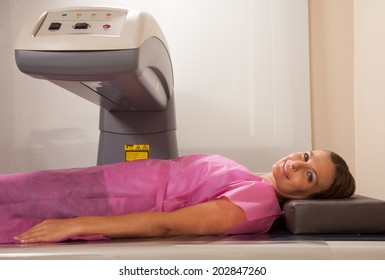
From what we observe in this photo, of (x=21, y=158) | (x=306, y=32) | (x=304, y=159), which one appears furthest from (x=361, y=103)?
(x=21, y=158)

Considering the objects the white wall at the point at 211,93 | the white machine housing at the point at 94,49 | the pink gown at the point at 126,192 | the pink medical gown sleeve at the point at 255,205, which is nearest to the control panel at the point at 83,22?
the white machine housing at the point at 94,49

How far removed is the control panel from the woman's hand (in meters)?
0.48

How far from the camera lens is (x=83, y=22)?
3.90ft

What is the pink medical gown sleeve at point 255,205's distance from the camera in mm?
1286

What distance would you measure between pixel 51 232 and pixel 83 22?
544 millimetres

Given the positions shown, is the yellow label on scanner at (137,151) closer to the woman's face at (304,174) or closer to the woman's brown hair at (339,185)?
the woman's face at (304,174)

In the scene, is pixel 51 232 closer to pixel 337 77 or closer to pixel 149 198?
pixel 149 198

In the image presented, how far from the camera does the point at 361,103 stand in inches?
82.1

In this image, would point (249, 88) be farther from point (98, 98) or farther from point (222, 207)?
point (222, 207)

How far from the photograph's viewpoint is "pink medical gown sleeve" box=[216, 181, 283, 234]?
1286 mm

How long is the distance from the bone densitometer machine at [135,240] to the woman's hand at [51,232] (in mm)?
49

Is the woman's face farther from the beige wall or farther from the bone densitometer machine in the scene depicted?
the beige wall

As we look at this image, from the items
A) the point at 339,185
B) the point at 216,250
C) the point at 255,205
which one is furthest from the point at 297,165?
the point at 216,250
